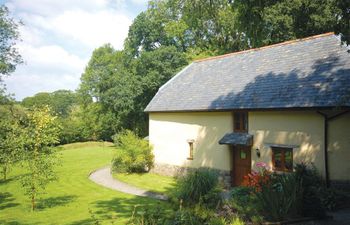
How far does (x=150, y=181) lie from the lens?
23.3 meters

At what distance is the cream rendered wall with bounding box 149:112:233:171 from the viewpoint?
20656 millimetres

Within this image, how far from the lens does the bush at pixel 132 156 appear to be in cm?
2595

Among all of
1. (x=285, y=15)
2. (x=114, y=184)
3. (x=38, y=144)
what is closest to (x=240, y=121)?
(x=285, y=15)

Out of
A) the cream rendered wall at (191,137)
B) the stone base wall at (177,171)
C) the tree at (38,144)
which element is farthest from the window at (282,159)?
the tree at (38,144)

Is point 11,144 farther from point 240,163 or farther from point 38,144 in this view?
point 240,163

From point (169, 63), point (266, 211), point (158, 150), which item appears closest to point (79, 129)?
point (169, 63)

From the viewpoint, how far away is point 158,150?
2641 centimetres

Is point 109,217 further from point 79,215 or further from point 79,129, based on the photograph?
point 79,129

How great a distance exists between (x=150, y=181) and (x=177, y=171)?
2.21 metres

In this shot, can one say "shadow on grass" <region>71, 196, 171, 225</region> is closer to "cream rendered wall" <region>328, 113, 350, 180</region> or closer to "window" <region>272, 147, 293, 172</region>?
"window" <region>272, 147, 293, 172</region>

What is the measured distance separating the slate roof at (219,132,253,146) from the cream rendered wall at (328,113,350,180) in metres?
4.47

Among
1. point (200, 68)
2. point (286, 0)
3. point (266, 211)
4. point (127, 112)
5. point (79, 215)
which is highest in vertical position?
point (286, 0)

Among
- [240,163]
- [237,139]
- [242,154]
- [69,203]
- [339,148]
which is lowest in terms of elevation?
[69,203]

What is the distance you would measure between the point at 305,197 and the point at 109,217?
8.00m
